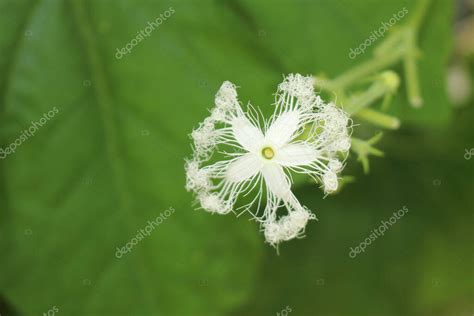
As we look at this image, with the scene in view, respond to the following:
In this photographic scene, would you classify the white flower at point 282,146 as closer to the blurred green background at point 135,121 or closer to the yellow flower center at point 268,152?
the yellow flower center at point 268,152

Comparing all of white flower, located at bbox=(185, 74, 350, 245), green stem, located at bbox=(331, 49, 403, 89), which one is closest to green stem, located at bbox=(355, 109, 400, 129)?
green stem, located at bbox=(331, 49, 403, 89)

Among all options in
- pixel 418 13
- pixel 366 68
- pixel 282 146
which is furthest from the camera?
pixel 418 13

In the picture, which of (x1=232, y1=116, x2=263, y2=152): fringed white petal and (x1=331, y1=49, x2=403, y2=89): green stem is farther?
(x1=331, y1=49, x2=403, y2=89): green stem

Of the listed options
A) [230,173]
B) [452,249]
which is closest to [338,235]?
[452,249]

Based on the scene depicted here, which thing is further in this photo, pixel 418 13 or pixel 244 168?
pixel 418 13

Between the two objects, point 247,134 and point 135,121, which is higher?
point 135,121

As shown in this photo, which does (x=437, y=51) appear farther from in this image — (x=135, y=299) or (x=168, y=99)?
(x=135, y=299)

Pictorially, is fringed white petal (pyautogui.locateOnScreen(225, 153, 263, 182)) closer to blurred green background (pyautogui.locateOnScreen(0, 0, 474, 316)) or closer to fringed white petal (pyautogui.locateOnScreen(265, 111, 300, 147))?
fringed white petal (pyautogui.locateOnScreen(265, 111, 300, 147))

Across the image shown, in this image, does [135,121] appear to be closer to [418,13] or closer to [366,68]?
[366,68]

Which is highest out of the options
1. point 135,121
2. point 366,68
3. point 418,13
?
point 418,13

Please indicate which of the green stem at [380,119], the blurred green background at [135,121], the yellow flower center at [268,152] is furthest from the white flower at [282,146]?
the blurred green background at [135,121]

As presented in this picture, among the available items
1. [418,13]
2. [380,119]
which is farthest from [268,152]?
[418,13]
